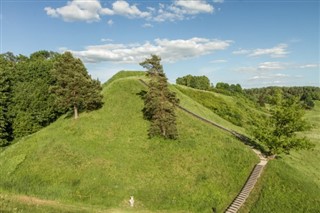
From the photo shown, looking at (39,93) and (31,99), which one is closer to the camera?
(31,99)

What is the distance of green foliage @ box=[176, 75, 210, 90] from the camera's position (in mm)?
126144

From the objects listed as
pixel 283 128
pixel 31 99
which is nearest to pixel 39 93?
pixel 31 99

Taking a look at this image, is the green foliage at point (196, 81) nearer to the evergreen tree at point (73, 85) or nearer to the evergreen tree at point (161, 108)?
the evergreen tree at point (73, 85)

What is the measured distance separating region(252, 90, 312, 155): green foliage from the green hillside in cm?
401

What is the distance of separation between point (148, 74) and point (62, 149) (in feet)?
64.3

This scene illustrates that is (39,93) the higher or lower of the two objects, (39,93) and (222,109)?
the higher

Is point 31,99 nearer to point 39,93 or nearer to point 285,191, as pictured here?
point 39,93

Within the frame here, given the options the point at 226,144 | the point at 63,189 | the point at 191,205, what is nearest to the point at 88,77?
the point at 63,189

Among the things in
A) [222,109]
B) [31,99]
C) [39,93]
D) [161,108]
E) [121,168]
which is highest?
[39,93]

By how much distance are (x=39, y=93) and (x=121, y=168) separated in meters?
34.7

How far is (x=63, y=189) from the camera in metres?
38.0

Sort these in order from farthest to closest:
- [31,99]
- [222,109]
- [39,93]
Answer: [222,109] < [39,93] < [31,99]

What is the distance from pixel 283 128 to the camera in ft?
139

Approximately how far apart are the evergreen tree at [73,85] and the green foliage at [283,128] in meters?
31.1
